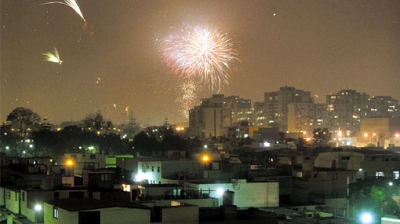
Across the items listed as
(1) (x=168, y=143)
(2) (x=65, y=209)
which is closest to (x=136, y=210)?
(2) (x=65, y=209)

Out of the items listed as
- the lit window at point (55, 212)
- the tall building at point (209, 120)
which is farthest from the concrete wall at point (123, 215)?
the tall building at point (209, 120)

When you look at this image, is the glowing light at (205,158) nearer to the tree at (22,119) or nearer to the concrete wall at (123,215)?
the concrete wall at (123,215)

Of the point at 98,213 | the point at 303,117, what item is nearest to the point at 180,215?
the point at 98,213

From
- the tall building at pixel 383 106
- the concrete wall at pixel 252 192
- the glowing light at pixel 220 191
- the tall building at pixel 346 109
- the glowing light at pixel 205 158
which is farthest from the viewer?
the tall building at pixel 383 106

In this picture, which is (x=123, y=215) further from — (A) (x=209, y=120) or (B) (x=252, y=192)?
(A) (x=209, y=120)

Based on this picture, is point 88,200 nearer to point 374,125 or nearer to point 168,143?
point 168,143

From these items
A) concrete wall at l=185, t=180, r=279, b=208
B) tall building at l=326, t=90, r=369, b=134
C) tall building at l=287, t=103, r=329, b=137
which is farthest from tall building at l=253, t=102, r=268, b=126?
concrete wall at l=185, t=180, r=279, b=208
